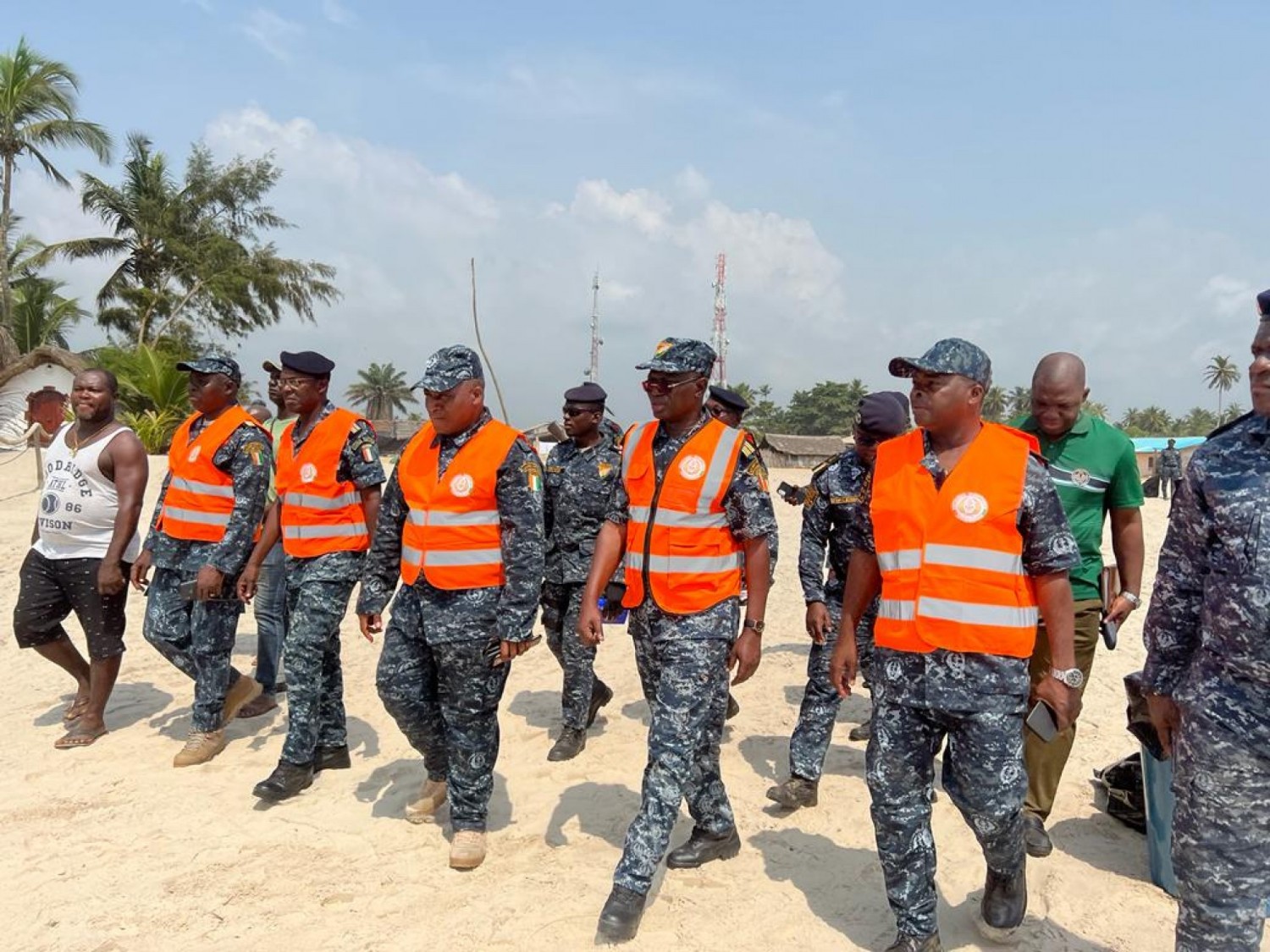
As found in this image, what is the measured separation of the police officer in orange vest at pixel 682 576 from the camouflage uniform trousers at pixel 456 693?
1.93 ft

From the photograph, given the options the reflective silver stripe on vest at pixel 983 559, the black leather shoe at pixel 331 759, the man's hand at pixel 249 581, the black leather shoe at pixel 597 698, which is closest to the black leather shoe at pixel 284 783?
the black leather shoe at pixel 331 759

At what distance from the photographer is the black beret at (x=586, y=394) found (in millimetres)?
5793

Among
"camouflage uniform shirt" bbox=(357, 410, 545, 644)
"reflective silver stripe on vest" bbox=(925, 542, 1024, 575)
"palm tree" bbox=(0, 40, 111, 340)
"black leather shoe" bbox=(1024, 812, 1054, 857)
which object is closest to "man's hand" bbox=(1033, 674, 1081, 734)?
"reflective silver stripe on vest" bbox=(925, 542, 1024, 575)

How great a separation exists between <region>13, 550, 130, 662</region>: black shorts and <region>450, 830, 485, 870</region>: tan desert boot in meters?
2.93

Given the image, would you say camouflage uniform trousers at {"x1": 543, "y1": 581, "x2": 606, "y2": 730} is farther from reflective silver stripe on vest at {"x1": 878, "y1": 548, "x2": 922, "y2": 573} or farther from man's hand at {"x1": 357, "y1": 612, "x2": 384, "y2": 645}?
reflective silver stripe on vest at {"x1": 878, "y1": 548, "x2": 922, "y2": 573}

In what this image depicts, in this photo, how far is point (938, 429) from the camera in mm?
3021

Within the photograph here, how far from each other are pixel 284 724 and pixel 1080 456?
16.7 feet

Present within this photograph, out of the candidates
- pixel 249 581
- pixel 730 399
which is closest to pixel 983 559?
pixel 730 399

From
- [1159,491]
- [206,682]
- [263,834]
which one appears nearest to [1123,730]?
[263,834]

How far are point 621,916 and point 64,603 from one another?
4.29 m

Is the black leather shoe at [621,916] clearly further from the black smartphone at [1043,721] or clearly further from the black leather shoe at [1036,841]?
the black leather shoe at [1036,841]

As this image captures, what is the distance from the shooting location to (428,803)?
172 inches

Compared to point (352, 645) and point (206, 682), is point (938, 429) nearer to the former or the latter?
point (206, 682)

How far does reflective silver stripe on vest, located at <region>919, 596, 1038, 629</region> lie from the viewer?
2867 millimetres
